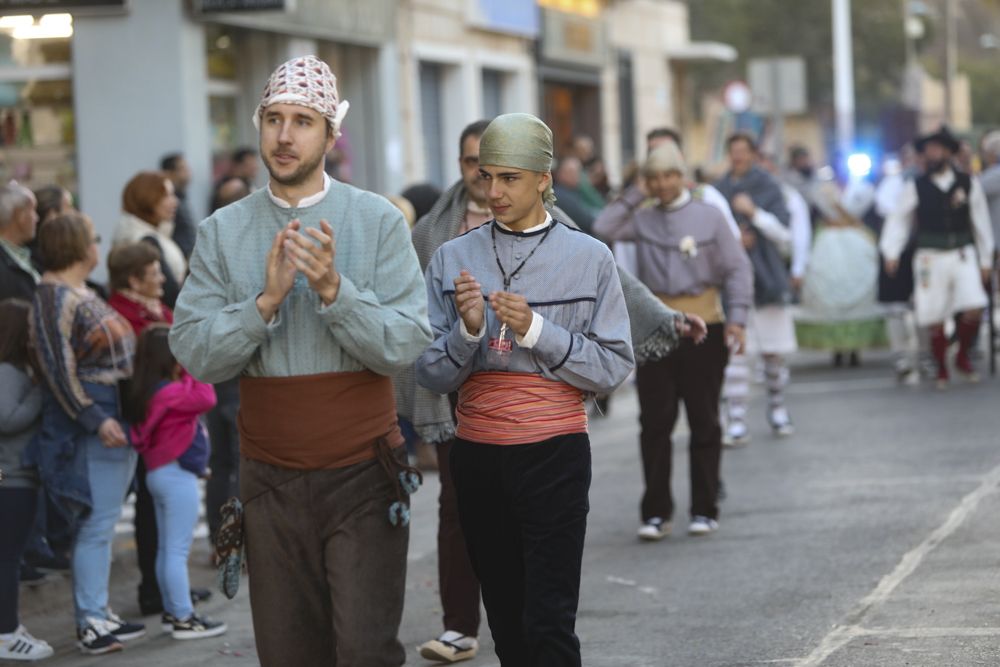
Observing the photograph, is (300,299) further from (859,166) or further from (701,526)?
(859,166)

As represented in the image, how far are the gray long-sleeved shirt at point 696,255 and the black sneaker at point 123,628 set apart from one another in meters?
3.26

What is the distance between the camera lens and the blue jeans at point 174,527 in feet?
25.3

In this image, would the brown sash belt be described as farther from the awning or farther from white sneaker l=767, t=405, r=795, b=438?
the awning

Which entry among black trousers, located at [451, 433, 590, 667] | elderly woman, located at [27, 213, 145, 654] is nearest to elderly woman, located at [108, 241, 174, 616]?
elderly woman, located at [27, 213, 145, 654]

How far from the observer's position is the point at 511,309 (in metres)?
5.17

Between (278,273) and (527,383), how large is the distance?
950mm

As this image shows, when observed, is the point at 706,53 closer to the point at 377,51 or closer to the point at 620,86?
the point at 620,86

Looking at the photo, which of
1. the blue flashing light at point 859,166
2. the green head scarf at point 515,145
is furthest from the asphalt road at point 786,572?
the blue flashing light at point 859,166

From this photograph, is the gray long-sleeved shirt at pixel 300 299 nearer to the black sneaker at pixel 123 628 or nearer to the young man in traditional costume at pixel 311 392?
the young man in traditional costume at pixel 311 392

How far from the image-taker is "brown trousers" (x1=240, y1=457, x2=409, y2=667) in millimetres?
4988

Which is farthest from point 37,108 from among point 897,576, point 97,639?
point 897,576

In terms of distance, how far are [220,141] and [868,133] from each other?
46.0m

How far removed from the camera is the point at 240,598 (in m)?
8.60

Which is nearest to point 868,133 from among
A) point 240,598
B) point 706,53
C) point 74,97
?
point 706,53
